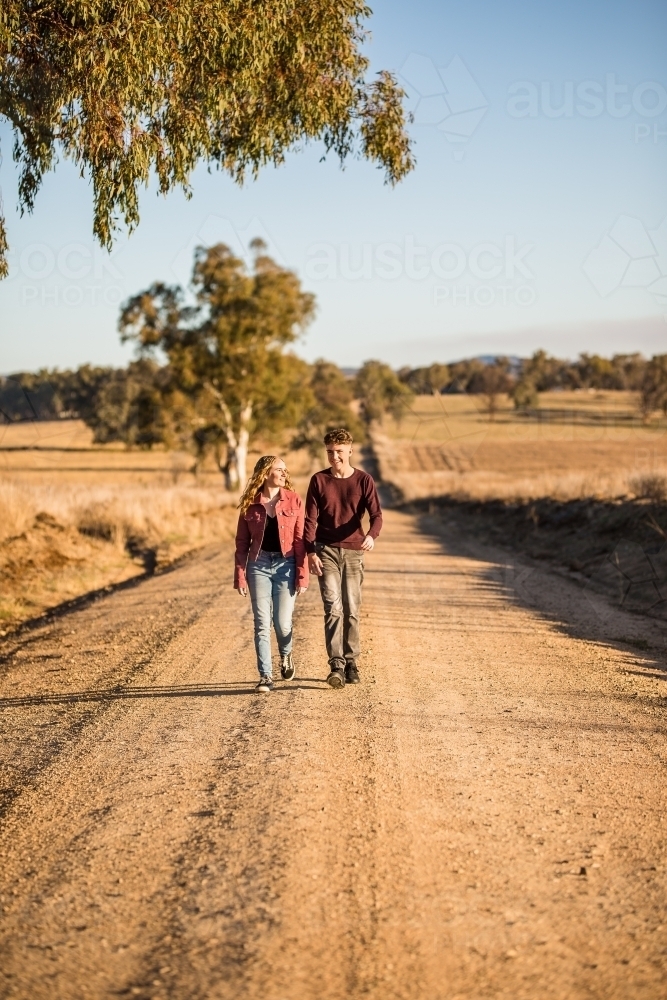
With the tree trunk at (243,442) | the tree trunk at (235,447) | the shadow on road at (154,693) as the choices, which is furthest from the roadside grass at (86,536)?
the tree trunk at (243,442)

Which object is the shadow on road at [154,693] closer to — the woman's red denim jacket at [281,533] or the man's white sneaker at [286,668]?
the man's white sneaker at [286,668]

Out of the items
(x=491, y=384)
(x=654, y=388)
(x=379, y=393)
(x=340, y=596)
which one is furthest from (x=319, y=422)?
(x=340, y=596)

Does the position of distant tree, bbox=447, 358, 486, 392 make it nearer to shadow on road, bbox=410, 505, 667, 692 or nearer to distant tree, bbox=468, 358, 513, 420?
distant tree, bbox=468, 358, 513, 420

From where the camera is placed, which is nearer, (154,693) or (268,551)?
(268,551)

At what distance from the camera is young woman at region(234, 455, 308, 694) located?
24.6 ft

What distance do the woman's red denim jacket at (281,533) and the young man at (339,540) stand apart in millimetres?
115

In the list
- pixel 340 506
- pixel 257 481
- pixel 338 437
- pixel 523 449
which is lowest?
pixel 523 449

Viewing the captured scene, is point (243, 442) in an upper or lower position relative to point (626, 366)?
lower

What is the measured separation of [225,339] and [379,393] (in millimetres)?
52215

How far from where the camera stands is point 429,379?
86.1m

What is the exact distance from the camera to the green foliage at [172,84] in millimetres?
8961

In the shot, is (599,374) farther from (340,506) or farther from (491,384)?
(340,506)

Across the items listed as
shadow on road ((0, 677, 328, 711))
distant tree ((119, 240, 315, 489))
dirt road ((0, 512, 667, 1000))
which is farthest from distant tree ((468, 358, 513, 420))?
shadow on road ((0, 677, 328, 711))

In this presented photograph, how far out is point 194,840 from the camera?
15.4ft
